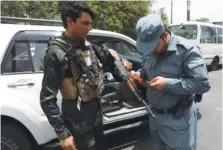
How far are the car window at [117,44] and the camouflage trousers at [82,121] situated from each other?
1807 mm

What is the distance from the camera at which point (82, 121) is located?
2.17 metres

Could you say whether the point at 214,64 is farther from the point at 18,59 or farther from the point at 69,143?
the point at 69,143

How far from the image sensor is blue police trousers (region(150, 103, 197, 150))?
2.24 meters

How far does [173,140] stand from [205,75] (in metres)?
0.52

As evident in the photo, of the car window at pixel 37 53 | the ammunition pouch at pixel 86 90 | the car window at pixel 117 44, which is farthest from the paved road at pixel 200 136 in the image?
the ammunition pouch at pixel 86 90

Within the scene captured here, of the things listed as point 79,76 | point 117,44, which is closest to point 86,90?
point 79,76

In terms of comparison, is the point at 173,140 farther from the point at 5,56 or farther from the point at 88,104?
the point at 5,56

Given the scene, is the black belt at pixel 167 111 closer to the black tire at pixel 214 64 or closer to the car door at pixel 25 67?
the car door at pixel 25 67

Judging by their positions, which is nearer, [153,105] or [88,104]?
[88,104]

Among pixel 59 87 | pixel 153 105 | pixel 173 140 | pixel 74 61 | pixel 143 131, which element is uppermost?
pixel 74 61

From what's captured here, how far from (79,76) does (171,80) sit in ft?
1.95

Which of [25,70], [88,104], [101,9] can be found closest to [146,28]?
[88,104]

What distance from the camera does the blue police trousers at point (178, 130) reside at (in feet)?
7.36

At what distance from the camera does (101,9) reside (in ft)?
39.8
